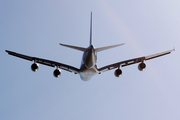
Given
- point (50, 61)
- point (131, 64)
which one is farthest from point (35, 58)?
point (131, 64)

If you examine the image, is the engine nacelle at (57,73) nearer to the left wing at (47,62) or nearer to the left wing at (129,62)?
the left wing at (47,62)

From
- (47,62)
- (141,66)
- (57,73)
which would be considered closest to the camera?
(141,66)

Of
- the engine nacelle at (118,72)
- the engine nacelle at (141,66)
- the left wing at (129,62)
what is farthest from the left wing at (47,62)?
the engine nacelle at (141,66)

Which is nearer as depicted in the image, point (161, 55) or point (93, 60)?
point (93, 60)

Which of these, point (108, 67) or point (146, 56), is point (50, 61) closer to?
point (108, 67)

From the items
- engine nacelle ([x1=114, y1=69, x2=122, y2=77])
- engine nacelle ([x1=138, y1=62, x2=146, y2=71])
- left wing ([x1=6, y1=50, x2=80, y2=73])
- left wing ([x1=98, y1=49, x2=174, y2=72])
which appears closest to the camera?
engine nacelle ([x1=138, y1=62, x2=146, y2=71])

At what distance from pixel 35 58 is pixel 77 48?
6397 millimetres

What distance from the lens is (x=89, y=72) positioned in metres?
23.4

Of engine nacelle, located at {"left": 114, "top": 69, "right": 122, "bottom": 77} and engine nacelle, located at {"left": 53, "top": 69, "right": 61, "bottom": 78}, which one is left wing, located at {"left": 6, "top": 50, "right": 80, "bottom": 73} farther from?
engine nacelle, located at {"left": 114, "top": 69, "right": 122, "bottom": 77}

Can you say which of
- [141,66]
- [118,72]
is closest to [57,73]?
[118,72]

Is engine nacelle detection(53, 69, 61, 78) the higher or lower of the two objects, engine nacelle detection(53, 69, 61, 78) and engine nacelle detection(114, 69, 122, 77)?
the lower

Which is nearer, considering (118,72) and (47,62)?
(118,72)

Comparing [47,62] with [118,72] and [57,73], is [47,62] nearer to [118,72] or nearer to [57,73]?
[57,73]

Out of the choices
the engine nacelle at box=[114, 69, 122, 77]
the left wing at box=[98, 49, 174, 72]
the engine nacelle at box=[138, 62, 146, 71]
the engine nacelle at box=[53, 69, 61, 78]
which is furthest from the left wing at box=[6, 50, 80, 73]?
the engine nacelle at box=[138, 62, 146, 71]
